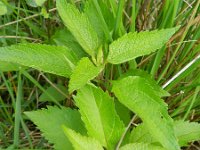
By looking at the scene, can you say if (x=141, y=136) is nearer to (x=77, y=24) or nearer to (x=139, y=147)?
(x=139, y=147)

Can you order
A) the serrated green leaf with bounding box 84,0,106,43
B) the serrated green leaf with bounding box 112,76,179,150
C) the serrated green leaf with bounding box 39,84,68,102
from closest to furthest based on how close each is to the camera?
the serrated green leaf with bounding box 112,76,179,150, the serrated green leaf with bounding box 84,0,106,43, the serrated green leaf with bounding box 39,84,68,102

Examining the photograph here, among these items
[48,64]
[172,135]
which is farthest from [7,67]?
[172,135]

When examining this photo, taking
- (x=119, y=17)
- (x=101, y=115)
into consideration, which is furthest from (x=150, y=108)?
(x=119, y=17)

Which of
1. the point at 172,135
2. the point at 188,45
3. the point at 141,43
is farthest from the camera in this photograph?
the point at 188,45

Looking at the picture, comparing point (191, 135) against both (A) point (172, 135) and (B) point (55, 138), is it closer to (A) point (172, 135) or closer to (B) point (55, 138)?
(A) point (172, 135)

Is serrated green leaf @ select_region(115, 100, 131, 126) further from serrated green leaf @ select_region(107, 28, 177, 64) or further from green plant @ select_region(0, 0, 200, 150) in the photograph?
serrated green leaf @ select_region(107, 28, 177, 64)

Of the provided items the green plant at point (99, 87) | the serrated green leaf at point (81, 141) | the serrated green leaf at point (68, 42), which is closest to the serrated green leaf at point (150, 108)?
the green plant at point (99, 87)

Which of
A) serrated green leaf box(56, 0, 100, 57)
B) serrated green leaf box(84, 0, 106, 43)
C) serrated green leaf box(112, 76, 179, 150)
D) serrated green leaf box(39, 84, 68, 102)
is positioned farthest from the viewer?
serrated green leaf box(39, 84, 68, 102)

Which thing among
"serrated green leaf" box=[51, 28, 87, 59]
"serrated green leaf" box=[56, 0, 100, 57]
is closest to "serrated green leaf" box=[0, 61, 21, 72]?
"serrated green leaf" box=[51, 28, 87, 59]
